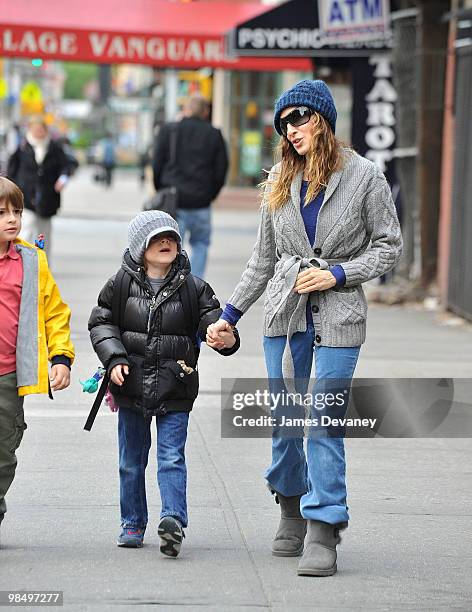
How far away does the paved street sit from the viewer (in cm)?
524

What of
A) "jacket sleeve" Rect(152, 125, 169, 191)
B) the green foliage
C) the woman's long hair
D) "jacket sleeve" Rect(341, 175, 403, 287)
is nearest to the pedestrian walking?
"jacket sleeve" Rect(152, 125, 169, 191)

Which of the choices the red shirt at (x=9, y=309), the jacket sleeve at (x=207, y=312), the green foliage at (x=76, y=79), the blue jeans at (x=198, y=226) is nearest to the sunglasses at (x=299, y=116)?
the jacket sleeve at (x=207, y=312)

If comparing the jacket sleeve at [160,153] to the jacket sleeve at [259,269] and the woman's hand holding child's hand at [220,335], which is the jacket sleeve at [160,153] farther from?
the woman's hand holding child's hand at [220,335]

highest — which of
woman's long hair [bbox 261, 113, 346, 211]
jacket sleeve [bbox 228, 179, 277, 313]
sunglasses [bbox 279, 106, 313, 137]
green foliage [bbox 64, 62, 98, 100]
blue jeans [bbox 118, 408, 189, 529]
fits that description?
sunglasses [bbox 279, 106, 313, 137]

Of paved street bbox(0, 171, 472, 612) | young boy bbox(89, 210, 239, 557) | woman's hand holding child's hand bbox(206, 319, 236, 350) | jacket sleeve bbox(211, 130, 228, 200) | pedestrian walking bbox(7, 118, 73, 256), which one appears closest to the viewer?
paved street bbox(0, 171, 472, 612)

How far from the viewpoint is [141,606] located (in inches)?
198

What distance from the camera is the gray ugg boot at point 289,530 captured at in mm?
5738

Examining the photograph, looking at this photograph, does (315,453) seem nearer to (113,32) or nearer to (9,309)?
(9,309)

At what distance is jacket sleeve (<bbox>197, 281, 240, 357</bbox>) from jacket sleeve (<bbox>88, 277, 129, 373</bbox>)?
32 centimetres

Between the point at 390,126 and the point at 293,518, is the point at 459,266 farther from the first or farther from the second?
the point at 293,518

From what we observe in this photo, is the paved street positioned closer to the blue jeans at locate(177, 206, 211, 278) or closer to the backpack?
the backpack

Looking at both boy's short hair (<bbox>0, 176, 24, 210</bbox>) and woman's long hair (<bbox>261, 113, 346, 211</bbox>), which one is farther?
boy's short hair (<bbox>0, 176, 24, 210</bbox>)

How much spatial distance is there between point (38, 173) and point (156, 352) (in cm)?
975

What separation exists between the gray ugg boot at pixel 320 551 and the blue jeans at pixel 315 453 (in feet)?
0.16
